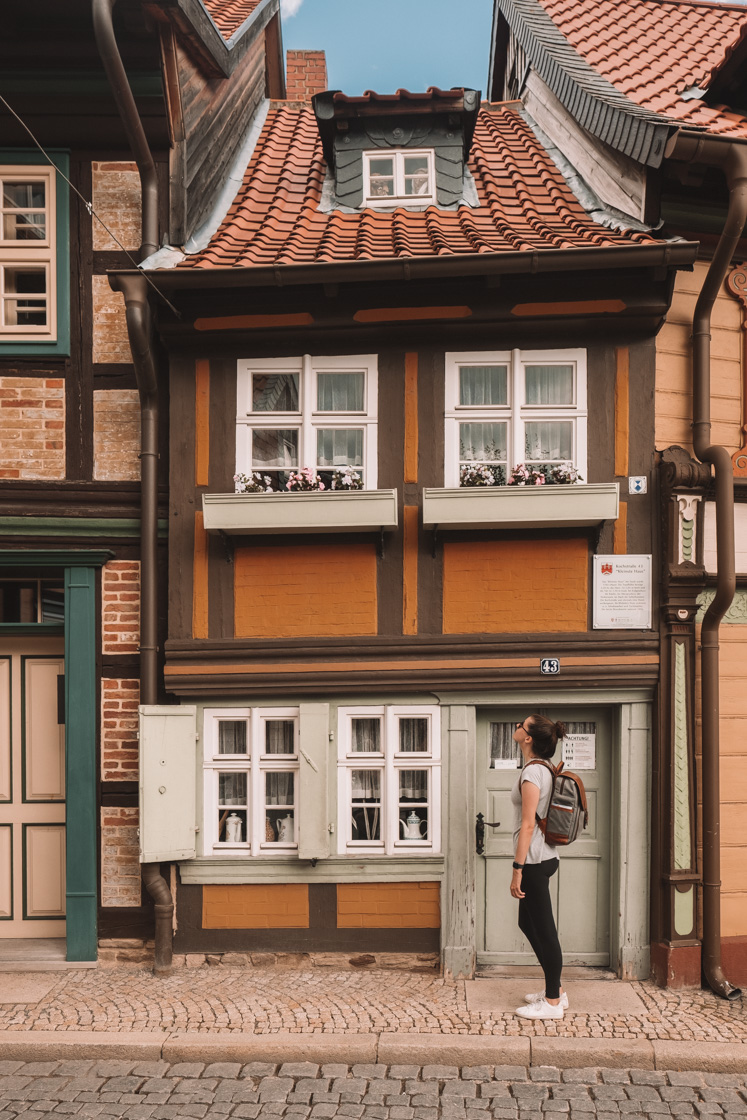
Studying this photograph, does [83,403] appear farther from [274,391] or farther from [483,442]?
[483,442]

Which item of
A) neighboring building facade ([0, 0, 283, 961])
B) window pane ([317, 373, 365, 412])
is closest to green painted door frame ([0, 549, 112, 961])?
neighboring building facade ([0, 0, 283, 961])

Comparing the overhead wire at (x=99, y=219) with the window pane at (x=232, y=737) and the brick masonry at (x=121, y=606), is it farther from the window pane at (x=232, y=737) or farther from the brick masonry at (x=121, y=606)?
the window pane at (x=232, y=737)

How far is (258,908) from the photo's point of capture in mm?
5730

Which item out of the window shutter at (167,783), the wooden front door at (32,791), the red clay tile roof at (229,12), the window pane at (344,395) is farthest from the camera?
the red clay tile roof at (229,12)

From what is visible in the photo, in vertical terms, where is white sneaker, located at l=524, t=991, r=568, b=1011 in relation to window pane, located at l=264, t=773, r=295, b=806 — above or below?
below

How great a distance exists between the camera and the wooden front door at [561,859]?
5730 millimetres

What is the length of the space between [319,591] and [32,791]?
2846 mm

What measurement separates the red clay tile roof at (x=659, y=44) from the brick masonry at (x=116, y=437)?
15.6ft

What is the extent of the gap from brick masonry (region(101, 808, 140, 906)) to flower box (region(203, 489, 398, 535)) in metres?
2.32

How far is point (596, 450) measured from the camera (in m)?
5.72

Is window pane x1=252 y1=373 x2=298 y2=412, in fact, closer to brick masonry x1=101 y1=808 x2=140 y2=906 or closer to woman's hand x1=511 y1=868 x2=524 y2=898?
brick masonry x1=101 y1=808 x2=140 y2=906

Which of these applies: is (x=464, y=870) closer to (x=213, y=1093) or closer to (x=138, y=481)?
(x=213, y=1093)

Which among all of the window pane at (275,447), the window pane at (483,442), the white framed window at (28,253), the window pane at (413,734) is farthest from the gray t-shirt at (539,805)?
the white framed window at (28,253)

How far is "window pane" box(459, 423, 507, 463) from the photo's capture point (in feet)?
19.1
